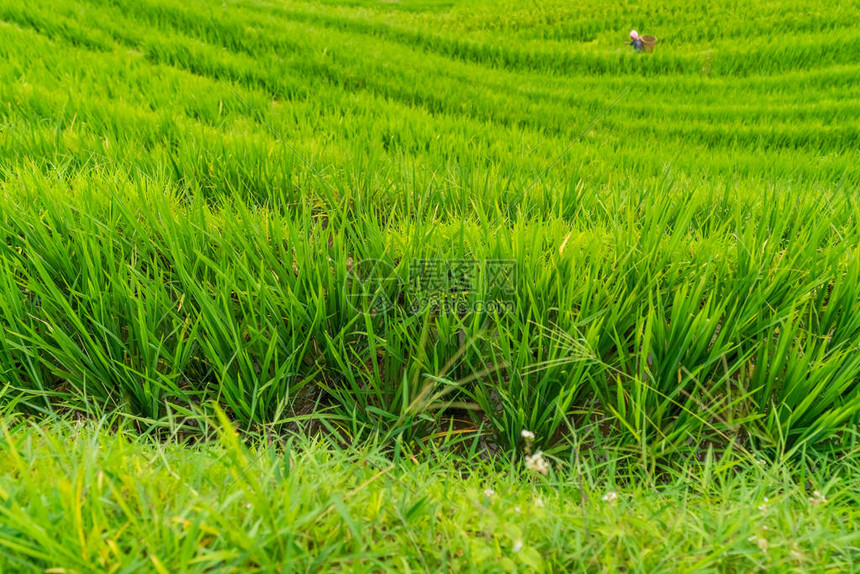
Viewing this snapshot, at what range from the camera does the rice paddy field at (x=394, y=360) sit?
0.67 m

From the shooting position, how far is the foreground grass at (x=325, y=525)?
0.59m

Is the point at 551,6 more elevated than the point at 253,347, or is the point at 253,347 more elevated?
the point at 551,6

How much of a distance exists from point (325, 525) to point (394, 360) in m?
0.57

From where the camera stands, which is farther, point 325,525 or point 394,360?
point 394,360

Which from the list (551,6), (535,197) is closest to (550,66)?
(551,6)

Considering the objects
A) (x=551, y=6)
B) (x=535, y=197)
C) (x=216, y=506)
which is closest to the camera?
(x=216, y=506)

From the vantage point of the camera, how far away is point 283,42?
5.40 meters

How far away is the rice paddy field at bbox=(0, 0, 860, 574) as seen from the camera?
2.21 feet

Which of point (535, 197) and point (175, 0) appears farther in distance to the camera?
point (175, 0)

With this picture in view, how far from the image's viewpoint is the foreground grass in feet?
1.93

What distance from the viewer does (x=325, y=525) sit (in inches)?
26.2

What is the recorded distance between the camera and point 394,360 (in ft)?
3.98

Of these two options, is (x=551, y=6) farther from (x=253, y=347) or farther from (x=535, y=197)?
(x=253, y=347)

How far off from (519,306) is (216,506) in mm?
827
